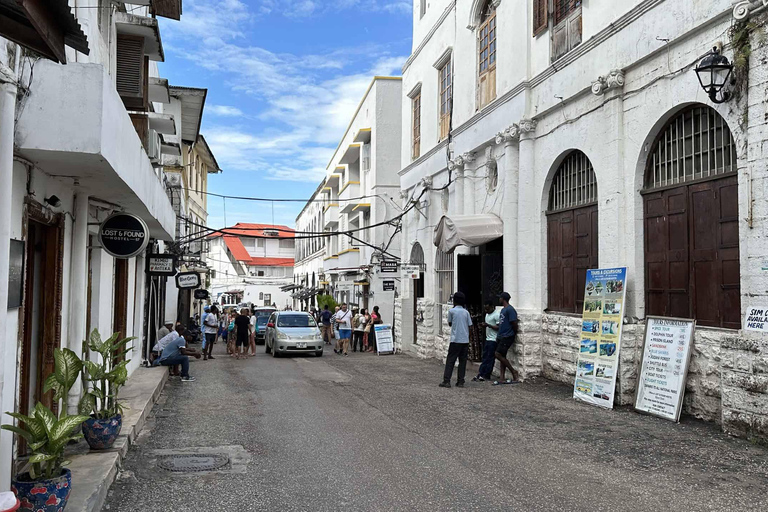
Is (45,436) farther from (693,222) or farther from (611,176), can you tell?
(611,176)

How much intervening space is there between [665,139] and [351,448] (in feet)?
21.5

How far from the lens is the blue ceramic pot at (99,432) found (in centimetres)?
702

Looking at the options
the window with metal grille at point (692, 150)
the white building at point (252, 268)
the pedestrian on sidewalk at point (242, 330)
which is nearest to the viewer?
the window with metal grille at point (692, 150)

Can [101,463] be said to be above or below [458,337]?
below

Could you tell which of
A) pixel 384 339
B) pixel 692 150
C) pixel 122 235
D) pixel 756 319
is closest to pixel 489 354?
pixel 692 150

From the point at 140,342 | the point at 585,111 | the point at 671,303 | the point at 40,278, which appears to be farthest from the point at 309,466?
the point at 140,342

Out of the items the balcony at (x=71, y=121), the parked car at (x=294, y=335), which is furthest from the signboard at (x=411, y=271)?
the balcony at (x=71, y=121)

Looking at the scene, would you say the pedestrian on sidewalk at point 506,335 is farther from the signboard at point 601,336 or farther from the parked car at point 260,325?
the parked car at point 260,325

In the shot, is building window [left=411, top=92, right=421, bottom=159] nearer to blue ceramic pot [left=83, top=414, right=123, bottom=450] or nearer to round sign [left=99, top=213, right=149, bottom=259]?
round sign [left=99, top=213, right=149, bottom=259]

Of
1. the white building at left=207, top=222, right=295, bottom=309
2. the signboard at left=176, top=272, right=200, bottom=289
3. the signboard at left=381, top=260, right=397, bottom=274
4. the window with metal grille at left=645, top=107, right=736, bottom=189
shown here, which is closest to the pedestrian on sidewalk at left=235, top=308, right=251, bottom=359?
the signboard at left=176, top=272, right=200, bottom=289

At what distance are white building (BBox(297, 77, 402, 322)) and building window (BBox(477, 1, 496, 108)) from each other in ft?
32.7

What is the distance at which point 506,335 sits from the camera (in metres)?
13.3

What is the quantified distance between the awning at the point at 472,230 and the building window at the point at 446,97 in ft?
14.8

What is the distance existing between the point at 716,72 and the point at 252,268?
6952cm
